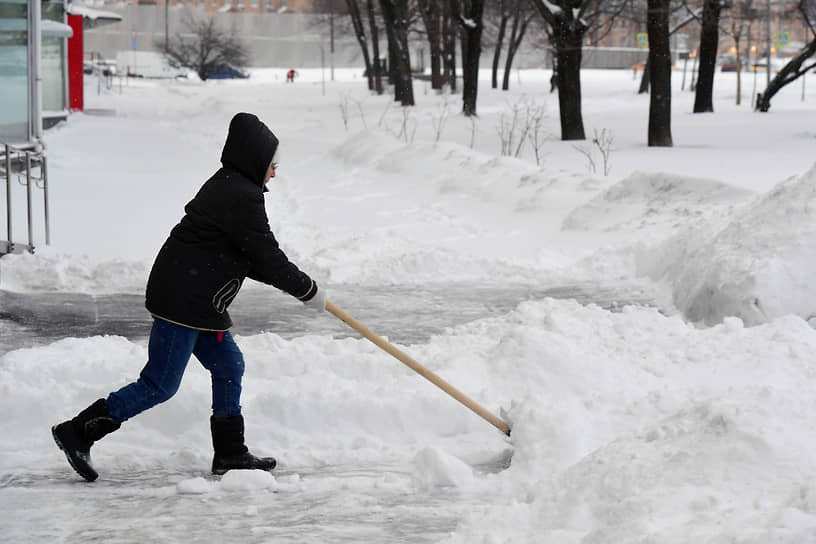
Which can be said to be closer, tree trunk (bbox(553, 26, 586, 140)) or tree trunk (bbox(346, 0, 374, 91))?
tree trunk (bbox(553, 26, 586, 140))

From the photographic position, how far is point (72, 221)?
12.2 metres

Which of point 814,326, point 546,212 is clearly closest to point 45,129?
point 546,212

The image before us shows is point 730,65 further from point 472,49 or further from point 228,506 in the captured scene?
point 228,506

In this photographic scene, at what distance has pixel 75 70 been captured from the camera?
32.3m

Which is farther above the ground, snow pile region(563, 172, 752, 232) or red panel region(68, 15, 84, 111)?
red panel region(68, 15, 84, 111)

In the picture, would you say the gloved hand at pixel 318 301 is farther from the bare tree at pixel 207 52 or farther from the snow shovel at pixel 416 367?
the bare tree at pixel 207 52

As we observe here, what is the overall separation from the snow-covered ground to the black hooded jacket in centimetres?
76

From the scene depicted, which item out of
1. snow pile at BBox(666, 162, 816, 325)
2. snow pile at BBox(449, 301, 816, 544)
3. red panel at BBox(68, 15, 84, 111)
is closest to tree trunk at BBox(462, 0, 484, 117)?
red panel at BBox(68, 15, 84, 111)

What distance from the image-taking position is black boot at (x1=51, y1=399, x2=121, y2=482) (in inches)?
187

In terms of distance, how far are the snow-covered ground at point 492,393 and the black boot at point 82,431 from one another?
0.16 metres

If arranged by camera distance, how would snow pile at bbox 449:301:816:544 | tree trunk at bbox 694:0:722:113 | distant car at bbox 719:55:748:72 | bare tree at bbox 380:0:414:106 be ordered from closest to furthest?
snow pile at bbox 449:301:816:544, tree trunk at bbox 694:0:722:113, bare tree at bbox 380:0:414:106, distant car at bbox 719:55:748:72

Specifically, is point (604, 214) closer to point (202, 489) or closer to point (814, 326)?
point (814, 326)

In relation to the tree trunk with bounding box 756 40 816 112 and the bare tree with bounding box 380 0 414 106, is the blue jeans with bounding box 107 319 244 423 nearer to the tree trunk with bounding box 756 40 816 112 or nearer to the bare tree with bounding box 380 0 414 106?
the tree trunk with bounding box 756 40 816 112

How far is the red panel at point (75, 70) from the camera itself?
3164cm
